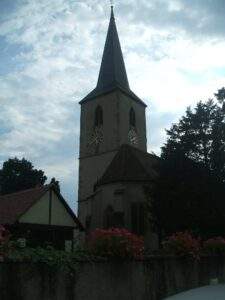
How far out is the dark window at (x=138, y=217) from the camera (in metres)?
36.3

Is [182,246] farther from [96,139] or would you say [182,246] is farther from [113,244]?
[96,139]

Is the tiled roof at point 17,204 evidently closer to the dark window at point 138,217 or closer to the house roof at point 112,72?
the dark window at point 138,217

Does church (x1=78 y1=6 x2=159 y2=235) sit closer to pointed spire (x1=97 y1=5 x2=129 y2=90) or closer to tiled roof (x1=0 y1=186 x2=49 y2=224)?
pointed spire (x1=97 y1=5 x2=129 y2=90)

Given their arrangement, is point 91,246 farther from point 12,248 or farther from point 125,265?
point 12,248

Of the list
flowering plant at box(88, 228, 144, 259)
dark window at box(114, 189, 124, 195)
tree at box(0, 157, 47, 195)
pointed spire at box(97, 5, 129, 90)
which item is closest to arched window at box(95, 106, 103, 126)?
A: pointed spire at box(97, 5, 129, 90)

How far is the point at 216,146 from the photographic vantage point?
1232 inches

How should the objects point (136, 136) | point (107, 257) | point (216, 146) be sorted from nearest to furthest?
point (107, 257) → point (216, 146) → point (136, 136)

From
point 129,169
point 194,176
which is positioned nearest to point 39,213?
point 194,176

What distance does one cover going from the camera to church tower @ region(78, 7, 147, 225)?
48125mm

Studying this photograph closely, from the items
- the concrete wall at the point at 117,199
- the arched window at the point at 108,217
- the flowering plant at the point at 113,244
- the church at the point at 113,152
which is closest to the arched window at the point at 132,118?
the church at the point at 113,152

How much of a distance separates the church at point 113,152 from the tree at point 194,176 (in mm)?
4946

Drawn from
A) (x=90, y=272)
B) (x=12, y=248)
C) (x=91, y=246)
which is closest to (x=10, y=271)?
(x=12, y=248)

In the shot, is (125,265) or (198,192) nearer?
(125,265)

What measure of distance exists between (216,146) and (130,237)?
24226 mm
